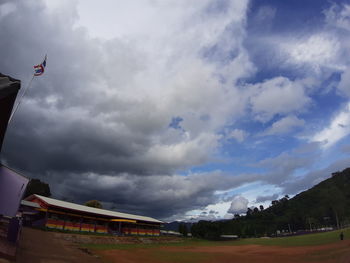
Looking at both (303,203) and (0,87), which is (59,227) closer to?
(0,87)

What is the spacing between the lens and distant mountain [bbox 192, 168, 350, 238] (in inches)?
3006

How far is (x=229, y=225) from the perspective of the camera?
96125 millimetres

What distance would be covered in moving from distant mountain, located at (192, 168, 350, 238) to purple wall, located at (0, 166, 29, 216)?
6498 cm

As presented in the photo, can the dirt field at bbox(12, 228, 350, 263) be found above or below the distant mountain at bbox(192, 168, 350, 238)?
below

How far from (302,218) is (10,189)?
127512 millimetres

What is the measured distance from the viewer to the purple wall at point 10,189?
1319 cm

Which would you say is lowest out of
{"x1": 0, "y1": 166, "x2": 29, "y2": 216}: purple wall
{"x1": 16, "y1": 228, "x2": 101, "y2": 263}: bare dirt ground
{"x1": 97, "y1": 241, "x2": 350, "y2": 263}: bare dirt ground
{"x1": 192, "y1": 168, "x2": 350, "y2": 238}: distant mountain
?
{"x1": 97, "y1": 241, "x2": 350, "y2": 263}: bare dirt ground

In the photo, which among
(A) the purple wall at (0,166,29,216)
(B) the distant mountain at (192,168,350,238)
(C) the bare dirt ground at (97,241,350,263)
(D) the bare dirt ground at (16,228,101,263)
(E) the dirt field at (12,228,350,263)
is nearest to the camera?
(A) the purple wall at (0,166,29,216)

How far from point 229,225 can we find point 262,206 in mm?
109726

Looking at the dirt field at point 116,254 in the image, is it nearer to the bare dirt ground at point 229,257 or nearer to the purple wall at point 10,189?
the bare dirt ground at point 229,257

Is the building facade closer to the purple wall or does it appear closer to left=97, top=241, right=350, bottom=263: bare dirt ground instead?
left=97, top=241, right=350, bottom=263: bare dirt ground

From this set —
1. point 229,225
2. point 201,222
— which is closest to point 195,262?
point 201,222

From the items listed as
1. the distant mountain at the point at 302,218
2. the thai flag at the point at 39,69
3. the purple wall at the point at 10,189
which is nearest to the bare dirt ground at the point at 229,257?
the purple wall at the point at 10,189

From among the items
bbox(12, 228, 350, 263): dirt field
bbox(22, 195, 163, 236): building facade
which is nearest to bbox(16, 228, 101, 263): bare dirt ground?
bbox(12, 228, 350, 263): dirt field
